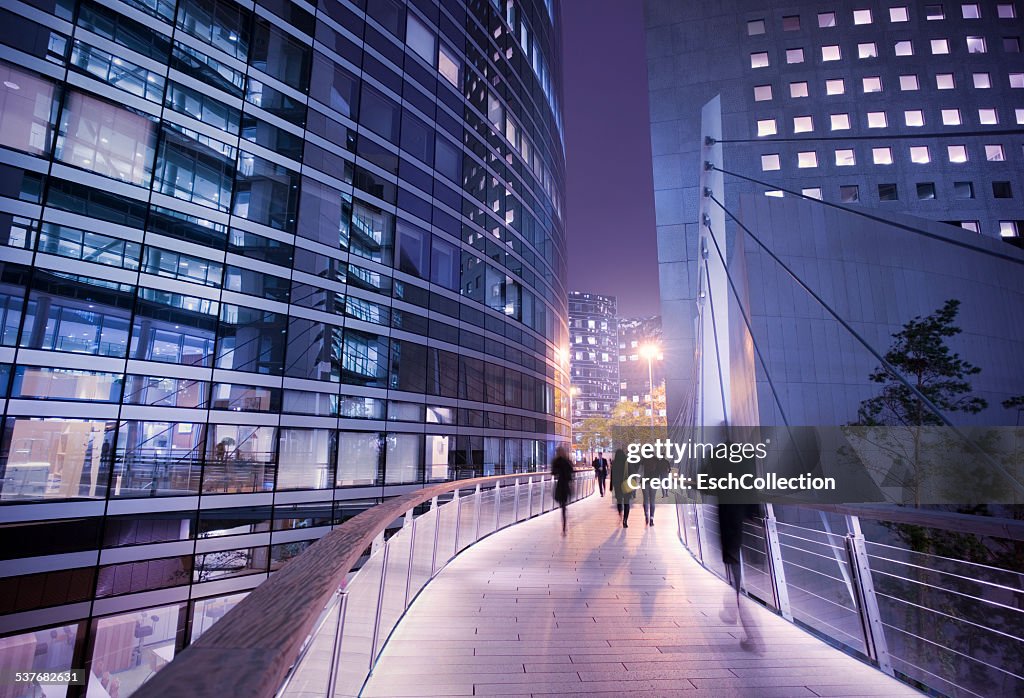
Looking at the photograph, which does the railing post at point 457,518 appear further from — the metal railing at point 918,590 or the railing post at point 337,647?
the railing post at point 337,647

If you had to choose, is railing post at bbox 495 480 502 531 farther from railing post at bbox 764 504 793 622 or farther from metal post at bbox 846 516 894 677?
metal post at bbox 846 516 894 677

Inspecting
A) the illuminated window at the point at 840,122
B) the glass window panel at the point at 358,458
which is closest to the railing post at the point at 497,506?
the glass window panel at the point at 358,458

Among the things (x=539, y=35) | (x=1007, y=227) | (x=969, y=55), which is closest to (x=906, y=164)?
(x=1007, y=227)

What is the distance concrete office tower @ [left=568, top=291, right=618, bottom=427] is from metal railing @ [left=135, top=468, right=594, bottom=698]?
128 metres

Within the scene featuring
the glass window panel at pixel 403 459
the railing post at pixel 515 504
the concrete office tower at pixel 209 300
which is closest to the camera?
the railing post at pixel 515 504

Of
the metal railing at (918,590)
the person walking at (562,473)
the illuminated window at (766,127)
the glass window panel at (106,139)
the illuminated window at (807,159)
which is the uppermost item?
the illuminated window at (766,127)

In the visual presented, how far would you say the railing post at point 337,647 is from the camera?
272 cm

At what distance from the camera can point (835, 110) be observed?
3131cm

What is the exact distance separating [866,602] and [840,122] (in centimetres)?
3464

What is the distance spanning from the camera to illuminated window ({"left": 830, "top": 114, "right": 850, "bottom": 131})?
3127cm

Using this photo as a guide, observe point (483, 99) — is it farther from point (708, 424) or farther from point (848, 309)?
point (708, 424)

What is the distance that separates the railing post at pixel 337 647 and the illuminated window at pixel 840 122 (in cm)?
3670

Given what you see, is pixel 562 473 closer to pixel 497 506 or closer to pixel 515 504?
pixel 497 506

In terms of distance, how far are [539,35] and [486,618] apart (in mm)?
46808
